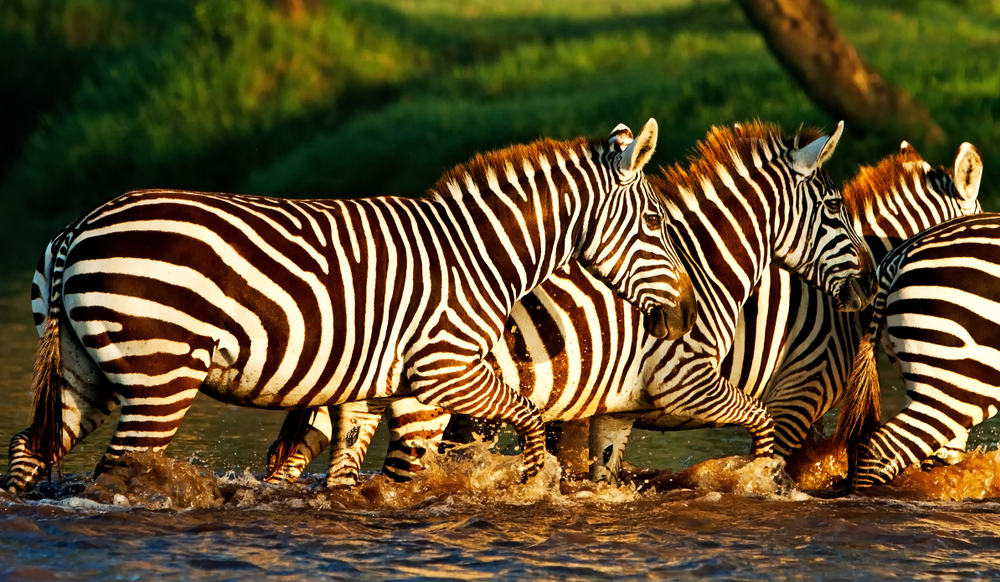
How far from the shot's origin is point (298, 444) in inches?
276

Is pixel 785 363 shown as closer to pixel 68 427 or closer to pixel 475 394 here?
pixel 475 394

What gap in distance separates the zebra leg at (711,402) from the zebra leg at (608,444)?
0.33 meters

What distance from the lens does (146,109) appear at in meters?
21.1

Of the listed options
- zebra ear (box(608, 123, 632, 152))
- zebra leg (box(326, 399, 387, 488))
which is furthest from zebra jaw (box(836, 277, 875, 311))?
zebra leg (box(326, 399, 387, 488))

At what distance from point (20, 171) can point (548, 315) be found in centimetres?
1777

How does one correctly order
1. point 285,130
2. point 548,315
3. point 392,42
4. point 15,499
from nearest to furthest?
point 15,499 → point 548,315 → point 285,130 → point 392,42

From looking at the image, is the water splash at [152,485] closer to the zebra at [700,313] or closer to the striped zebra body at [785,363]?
the zebra at [700,313]

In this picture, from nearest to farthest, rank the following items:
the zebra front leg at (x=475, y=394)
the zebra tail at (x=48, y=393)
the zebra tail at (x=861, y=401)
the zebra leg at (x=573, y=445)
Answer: the zebra tail at (x=48, y=393), the zebra front leg at (x=475, y=394), the zebra tail at (x=861, y=401), the zebra leg at (x=573, y=445)

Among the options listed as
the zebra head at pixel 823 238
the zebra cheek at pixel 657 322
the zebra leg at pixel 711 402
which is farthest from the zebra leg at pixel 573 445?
the zebra head at pixel 823 238

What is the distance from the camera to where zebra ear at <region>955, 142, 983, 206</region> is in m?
7.22

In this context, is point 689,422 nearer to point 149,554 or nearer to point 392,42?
point 149,554

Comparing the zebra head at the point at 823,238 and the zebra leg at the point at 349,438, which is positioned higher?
the zebra head at the point at 823,238

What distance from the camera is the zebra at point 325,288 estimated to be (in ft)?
17.9

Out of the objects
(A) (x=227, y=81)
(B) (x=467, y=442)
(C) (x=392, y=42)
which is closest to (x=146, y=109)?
(A) (x=227, y=81)
